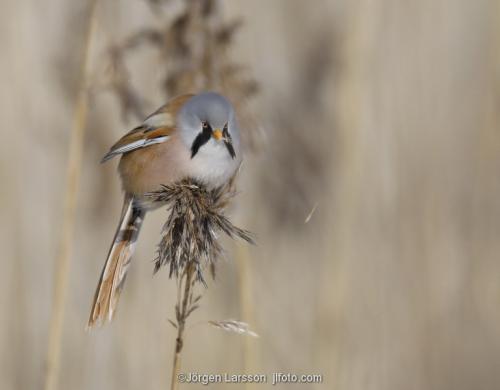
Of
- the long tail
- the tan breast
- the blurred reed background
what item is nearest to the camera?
the long tail

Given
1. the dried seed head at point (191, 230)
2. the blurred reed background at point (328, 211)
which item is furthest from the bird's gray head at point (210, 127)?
the blurred reed background at point (328, 211)

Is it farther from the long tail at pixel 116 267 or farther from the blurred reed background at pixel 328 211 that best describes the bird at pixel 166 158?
the blurred reed background at pixel 328 211

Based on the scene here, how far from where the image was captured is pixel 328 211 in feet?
10.5

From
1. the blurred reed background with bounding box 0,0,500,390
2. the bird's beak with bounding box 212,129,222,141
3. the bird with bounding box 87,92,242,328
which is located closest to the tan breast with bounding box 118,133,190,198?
the bird with bounding box 87,92,242,328

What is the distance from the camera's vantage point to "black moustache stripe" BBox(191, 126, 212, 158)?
2.22 metres

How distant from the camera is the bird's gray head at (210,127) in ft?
7.07

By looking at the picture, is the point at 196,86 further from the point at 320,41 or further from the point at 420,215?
the point at 420,215

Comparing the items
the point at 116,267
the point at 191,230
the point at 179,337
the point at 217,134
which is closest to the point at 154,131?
the point at 217,134

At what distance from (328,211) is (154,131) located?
1.08 meters

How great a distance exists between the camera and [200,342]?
11.0ft

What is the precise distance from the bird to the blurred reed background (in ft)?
1.95

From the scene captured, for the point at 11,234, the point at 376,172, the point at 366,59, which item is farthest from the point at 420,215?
the point at 11,234

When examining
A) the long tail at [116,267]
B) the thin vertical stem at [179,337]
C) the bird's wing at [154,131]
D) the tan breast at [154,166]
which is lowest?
the thin vertical stem at [179,337]

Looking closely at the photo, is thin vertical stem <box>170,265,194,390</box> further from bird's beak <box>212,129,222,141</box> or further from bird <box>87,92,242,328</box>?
bird's beak <box>212,129,222,141</box>
